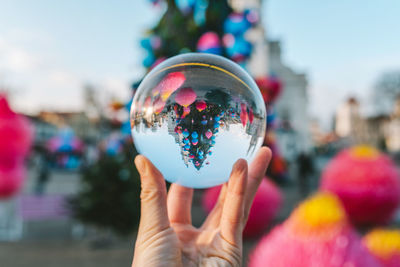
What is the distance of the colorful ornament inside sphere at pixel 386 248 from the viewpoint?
1.98 m

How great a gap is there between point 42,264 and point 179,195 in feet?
16.1

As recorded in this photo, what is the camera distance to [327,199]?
1897mm

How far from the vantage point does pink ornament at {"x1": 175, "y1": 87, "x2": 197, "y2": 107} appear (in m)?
1.24

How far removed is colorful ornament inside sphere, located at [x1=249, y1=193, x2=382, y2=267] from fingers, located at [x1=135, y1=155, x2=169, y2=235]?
1.05m

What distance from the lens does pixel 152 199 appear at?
1255mm

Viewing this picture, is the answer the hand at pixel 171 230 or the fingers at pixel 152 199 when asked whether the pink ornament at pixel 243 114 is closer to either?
the hand at pixel 171 230

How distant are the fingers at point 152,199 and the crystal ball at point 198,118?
96 mm

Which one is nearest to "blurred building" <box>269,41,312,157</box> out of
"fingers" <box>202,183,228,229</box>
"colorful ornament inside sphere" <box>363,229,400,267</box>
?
"colorful ornament inside sphere" <box>363,229,400,267</box>

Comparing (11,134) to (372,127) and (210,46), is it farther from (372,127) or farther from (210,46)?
(372,127)

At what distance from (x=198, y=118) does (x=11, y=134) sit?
20.1 ft

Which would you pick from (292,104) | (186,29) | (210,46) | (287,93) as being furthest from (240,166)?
(287,93)

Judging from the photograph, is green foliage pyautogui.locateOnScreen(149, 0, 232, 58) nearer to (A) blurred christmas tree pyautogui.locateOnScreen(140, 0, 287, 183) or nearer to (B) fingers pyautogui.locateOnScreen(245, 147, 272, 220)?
(A) blurred christmas tree pyautogui.locateOnScreen(140, 0, 287, 183)

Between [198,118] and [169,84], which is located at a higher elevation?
[169,84]

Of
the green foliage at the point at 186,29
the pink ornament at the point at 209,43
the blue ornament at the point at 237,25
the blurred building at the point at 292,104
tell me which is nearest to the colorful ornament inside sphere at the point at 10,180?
the green foliage at the point at 186,29
